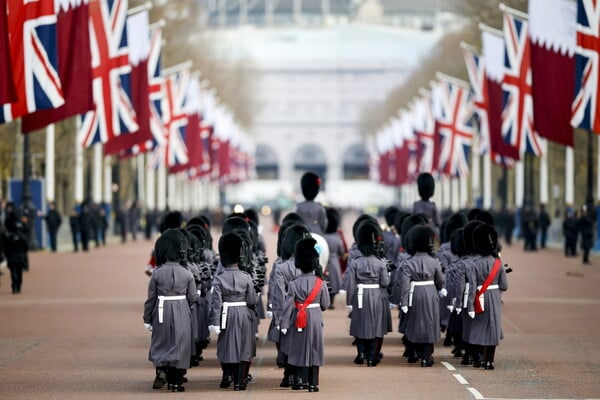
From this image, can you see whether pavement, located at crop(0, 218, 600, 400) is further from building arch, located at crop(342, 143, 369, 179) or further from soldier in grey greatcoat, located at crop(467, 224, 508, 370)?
building arch, located at crop(342, 143, 369, 179)

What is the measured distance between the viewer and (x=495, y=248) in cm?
1800

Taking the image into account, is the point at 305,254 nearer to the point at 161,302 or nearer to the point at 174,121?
the point at 161,302

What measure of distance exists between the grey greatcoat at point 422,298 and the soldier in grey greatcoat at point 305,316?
225 centimetres

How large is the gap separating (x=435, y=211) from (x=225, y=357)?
9257 millimetres

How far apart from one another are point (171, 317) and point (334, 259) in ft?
30.8

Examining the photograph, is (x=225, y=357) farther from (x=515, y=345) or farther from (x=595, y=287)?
(x=595, y=287)

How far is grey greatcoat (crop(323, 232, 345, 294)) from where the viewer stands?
973 inches

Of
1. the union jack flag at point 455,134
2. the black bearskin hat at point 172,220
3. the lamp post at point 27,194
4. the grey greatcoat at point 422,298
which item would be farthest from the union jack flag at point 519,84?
the grey greatcoat at point 422,298

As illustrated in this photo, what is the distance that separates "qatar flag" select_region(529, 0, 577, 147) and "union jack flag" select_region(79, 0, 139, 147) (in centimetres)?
1026

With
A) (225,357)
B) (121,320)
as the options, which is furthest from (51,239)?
(225,357)

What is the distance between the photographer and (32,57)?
85.6 ft

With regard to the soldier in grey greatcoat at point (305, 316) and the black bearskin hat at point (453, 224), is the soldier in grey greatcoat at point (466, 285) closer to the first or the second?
the soldier in grey greatcoat at point (305, 316)

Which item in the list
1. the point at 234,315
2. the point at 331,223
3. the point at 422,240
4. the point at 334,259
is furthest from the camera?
the point at 331,223

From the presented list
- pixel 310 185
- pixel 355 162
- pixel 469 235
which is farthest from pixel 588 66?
pixel 355 162
